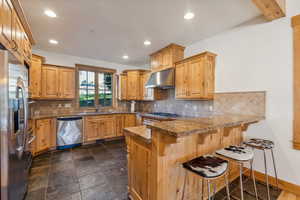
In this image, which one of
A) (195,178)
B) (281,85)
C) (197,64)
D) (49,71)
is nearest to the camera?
(195,178)

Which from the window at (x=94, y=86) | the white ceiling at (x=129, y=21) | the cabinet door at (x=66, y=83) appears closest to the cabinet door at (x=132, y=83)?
the window at (x=94, y=86)

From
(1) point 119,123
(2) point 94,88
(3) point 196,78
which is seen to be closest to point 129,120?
(1) point 119,123

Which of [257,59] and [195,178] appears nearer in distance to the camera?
[195,178]

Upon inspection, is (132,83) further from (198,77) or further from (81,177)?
(81,177)

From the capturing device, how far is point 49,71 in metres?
3.66

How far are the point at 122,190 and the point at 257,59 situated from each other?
3068 mm

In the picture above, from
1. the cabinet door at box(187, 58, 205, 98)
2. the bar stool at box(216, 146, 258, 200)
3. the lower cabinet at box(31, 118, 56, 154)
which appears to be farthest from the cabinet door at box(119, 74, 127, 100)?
the bar stool at box(216, 146, 258, 200)

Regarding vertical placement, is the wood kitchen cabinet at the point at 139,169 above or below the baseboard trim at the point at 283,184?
above

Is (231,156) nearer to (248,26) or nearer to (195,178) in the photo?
(195,178)

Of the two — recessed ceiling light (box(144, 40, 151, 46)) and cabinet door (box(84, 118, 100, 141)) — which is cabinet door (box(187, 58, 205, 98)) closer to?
recessed ceiling light (box(144, 40, 151, 46))

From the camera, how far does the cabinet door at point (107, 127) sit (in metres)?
4.12

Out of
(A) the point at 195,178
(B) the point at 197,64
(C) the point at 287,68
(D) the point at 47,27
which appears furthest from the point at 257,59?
(D) the point at 47,27

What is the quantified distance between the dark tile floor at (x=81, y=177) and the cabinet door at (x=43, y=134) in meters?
0.22

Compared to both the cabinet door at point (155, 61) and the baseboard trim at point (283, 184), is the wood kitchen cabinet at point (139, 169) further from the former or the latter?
the cabinet door at point (155, 61)
